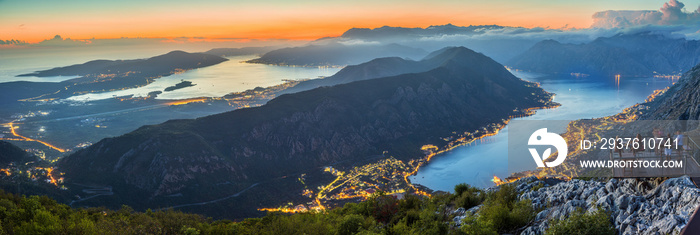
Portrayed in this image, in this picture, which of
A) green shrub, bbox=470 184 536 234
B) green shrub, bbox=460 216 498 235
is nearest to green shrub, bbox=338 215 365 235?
green shrub, bbox=470 184 536 234

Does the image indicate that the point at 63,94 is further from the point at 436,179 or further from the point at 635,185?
the point at 635,185

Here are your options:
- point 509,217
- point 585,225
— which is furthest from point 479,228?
point 585,225

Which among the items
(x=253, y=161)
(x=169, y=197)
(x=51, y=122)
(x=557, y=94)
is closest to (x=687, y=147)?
(x=169, y=197)

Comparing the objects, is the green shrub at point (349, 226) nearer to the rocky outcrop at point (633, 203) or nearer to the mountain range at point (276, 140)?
the rocky outcrop at point (633, 203)

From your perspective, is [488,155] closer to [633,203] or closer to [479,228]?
[479,228]

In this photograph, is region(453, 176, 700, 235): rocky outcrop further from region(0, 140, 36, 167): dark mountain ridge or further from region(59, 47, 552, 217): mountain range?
region(0, 140, 36, 167): dark mountain ridge

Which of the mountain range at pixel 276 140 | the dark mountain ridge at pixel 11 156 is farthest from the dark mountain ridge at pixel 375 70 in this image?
the dark mountain ridge at pixel 11 156
